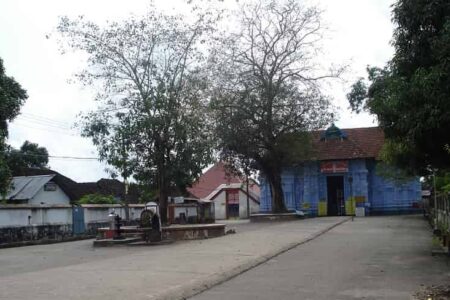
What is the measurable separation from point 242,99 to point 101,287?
28.0 meters

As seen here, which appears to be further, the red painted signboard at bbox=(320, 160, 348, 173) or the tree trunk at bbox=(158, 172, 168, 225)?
the red painted signboard at bbox=(320, 160, 348, 173)

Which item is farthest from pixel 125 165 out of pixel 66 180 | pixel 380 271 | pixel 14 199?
pixel 66 180

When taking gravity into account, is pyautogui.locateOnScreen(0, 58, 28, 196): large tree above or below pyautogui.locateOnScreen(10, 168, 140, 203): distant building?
above

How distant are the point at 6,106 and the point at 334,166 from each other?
88.2 ft

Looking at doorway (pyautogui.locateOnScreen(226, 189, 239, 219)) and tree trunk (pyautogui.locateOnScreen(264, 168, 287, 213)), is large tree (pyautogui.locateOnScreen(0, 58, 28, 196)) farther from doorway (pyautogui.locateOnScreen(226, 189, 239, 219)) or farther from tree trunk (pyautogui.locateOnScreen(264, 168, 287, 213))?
doorway (pyautogui.locateOnScreen(226, 189, 239, 219))

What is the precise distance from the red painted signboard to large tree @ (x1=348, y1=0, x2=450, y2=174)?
3161cm

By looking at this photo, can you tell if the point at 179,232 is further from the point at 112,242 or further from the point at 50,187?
the point at 50,187

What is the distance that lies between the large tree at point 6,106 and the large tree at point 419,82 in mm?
17721

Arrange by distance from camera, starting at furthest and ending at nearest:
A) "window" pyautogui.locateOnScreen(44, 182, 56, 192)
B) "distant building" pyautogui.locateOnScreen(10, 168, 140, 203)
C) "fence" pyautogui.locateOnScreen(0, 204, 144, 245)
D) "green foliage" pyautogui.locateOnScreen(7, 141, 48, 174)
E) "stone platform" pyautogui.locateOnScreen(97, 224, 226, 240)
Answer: "green foliage" pyautogui.locateOnScreen(7, 141, 48, 174)
"distant building" pyautogui.locateOnScreen(10, 168, 140, 203)
"window" pyautogui.locateOnScreen(44, 182, 56, 192)
"fence" pyautogui.locateOnScreen(0, 204, 144, 245)
"stone platform" pyautogui.locateOnScreen(97, 224, 226, 240)

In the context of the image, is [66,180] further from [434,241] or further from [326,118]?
[434,241]

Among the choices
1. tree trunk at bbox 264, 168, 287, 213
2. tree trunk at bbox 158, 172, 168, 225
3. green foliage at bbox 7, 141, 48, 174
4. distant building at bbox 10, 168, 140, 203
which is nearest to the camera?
tree trunk at bbox 158, 172, 168, 225

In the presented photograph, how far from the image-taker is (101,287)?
35.0 ft

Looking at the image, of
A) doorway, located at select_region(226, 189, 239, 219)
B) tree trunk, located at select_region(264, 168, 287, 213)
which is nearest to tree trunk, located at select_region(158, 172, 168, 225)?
tree trunk, located at select_region(264, 168, 287, 213)

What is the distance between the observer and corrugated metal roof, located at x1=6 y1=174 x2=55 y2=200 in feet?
143
